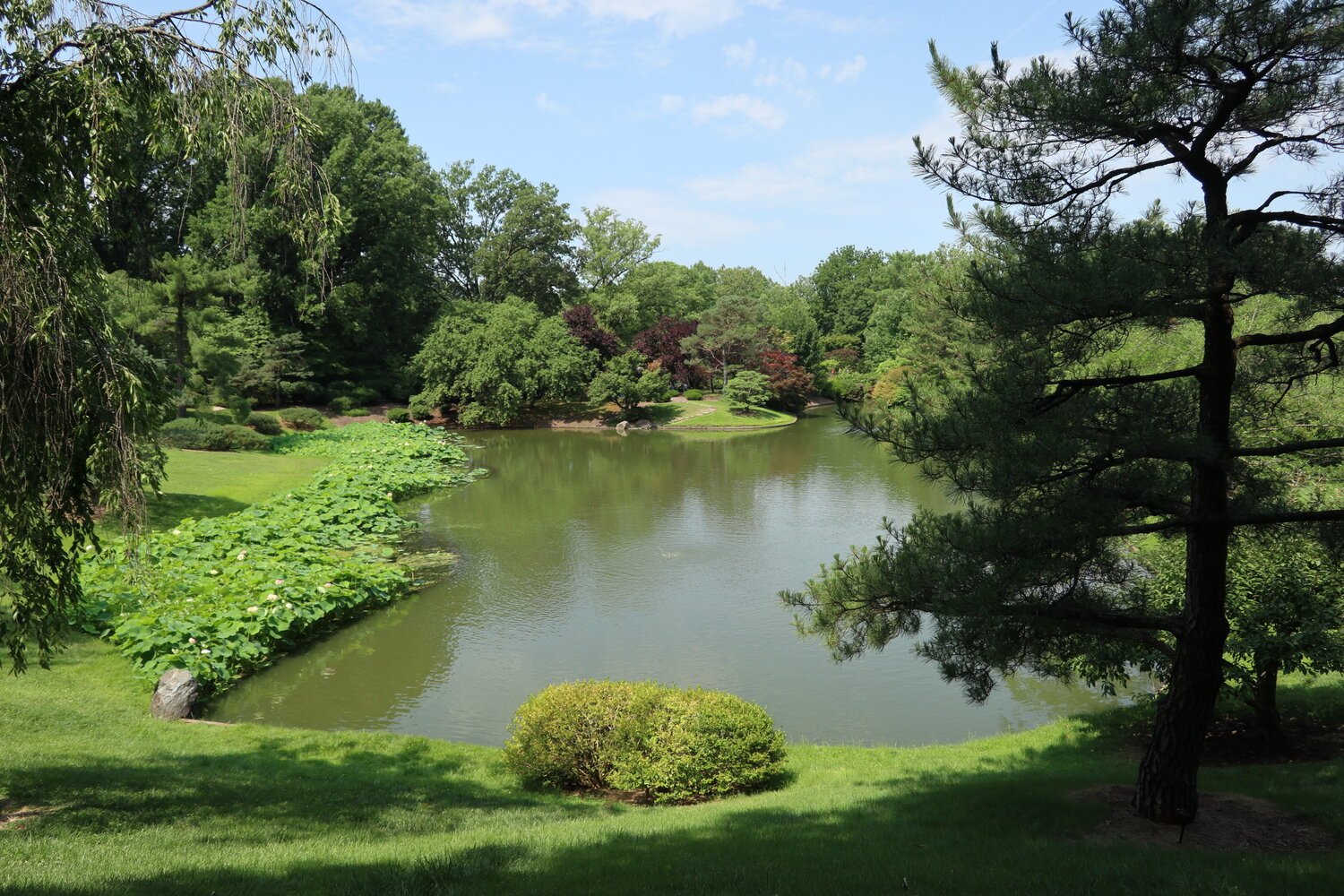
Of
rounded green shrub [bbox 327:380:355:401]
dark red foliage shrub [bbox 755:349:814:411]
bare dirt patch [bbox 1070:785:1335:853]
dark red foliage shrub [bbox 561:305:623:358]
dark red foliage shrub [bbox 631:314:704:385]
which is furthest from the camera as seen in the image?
dark red foliage shrub [bbox 631:314:704:385]

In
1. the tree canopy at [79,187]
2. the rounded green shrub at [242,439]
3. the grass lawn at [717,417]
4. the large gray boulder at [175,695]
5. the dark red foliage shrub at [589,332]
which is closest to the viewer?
the tree canopy at [79,187]

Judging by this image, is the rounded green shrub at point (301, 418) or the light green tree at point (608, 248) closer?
the rounded green shrub at point (301, 418)

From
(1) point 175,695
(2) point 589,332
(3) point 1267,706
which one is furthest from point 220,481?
(2) point 589,332

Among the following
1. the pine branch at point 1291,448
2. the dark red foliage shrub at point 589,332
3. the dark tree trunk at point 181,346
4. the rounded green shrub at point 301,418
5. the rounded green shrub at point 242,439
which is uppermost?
the dark red foliage shrub at point 589,332

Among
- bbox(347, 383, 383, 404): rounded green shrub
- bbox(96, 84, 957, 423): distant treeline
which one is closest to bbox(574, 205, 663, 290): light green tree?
bbox(96, 84, 957, 423): distant treeline

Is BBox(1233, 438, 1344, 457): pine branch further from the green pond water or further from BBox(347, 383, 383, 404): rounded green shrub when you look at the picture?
BBox(347, 383, 383, 404): rounded green shrub

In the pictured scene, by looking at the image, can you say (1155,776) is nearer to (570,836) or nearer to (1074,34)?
(570,836)

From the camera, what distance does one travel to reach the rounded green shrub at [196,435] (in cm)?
2324

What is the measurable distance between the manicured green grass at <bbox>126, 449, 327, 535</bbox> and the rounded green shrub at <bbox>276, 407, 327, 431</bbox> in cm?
746

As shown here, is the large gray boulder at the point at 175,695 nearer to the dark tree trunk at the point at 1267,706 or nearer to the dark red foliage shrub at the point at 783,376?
the dark tree trunk at the point at 1267,706

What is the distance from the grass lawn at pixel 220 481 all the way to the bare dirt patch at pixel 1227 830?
13.6 m

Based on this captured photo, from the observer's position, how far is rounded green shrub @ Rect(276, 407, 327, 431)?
3180 centimetres

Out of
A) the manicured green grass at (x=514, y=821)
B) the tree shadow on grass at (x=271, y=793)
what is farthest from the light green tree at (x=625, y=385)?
the tree shadow on grass at (x=271, y=793)

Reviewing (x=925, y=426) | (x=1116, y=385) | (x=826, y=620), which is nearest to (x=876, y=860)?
(x=826, y=620)
